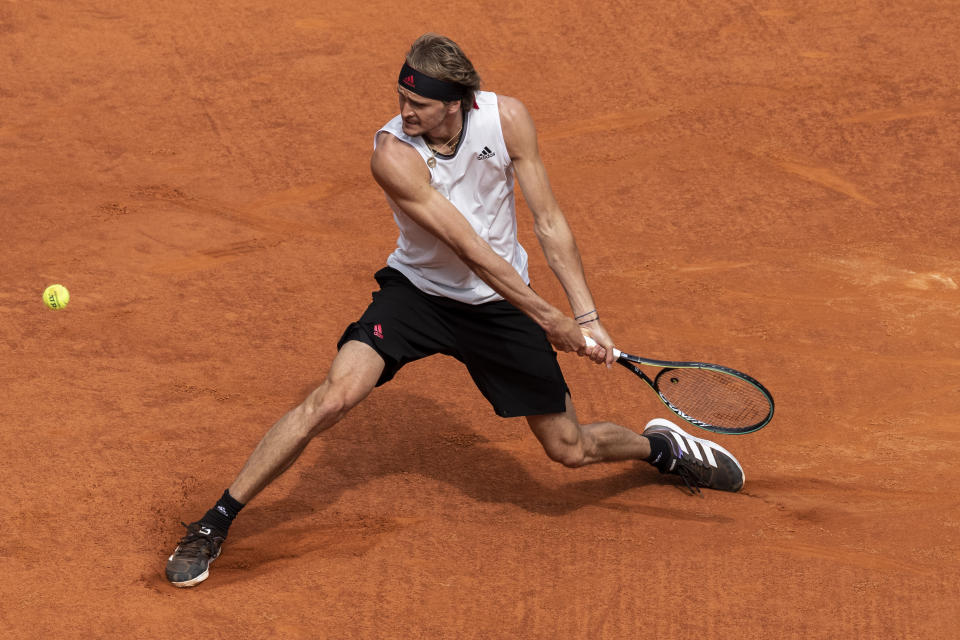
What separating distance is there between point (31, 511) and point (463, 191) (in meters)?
2.45

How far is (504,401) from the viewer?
5164mm

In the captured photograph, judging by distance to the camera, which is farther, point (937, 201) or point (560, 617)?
point (937, 201)

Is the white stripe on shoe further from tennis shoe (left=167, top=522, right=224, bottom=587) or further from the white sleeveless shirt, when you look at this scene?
tennis shoe (left=167, top=522, right=224, bottom=587)

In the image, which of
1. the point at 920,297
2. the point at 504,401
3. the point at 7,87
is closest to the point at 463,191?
the point at 504,401

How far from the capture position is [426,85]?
4.64 meters

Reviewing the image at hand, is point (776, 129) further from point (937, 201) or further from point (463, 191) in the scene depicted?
point (463, 191)

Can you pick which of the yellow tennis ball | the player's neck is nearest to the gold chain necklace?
the player's neck

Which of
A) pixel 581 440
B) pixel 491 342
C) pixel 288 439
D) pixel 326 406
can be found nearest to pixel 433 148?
pixel 491 342

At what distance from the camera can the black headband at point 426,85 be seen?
15.2 feet

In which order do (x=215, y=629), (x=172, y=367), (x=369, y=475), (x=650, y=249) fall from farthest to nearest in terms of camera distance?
1. (x=650, y=249)
2. (x=172, y=367)
3. (x=369, y=475)
4. (x=215, y=629)

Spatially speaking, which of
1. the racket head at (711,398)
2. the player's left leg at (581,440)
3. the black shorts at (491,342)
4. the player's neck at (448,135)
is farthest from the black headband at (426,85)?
the racket head at (711,398)

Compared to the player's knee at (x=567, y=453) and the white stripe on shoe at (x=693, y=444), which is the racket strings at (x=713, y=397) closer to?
the white stripe on shoe at (x=693, y=444)

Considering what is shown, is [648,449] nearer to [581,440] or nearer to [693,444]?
[693,444]

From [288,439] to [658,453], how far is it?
1.85 metres
